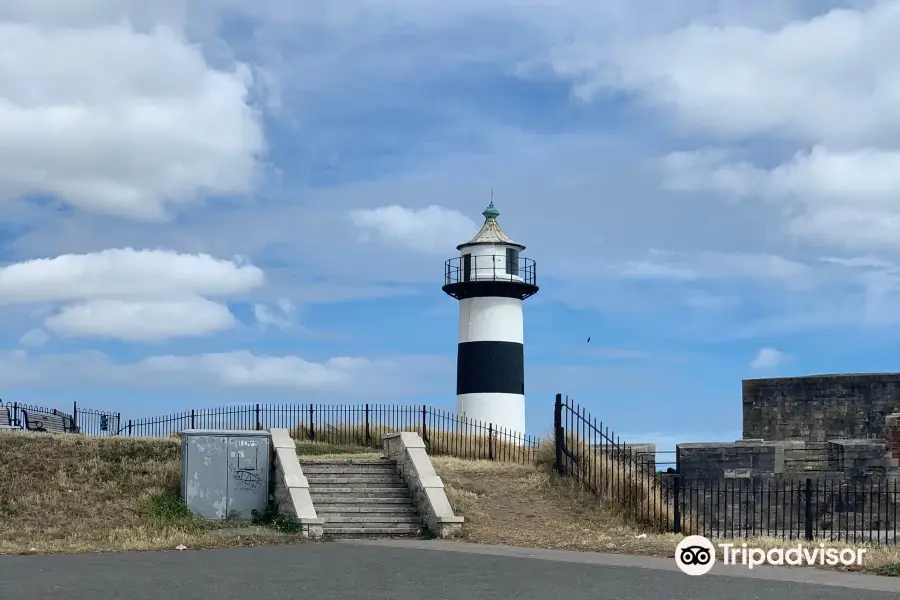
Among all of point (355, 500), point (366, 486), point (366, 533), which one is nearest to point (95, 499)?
point (355, 500)

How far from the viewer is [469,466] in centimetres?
2198

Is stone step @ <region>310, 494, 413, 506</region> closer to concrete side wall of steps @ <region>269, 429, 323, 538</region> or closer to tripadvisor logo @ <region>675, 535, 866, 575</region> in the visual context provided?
concrete side wall of steps @ <region>269, 429, 323, 538</region>

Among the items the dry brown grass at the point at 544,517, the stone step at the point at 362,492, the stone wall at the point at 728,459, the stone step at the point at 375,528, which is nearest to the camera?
the dry brown grass at the point at 544,517

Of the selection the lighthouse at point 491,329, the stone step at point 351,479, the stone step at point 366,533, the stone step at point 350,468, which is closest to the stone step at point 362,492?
the stone step at point 351,479

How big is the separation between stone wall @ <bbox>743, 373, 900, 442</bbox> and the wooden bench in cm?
2090

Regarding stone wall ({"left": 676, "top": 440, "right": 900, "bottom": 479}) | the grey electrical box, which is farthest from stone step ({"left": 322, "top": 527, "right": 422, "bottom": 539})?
stone wall ({"left": 676, "top": 440, "right": 900, "bottom": 479})

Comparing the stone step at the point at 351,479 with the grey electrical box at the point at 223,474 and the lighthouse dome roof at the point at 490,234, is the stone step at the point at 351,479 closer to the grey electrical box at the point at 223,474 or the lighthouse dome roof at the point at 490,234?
the grey electrical box at the point at 223,474

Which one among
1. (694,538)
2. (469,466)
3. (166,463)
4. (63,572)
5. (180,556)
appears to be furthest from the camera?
(469,466)

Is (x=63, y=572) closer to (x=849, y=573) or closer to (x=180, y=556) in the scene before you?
(x=180, y=556)

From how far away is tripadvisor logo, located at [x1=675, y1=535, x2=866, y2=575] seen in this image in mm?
13834

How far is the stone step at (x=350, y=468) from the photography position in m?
19.9

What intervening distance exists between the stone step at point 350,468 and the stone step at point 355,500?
1.03m

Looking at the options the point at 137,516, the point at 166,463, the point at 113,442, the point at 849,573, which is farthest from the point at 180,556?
the point at 849,573

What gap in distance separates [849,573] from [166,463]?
12.4 m
